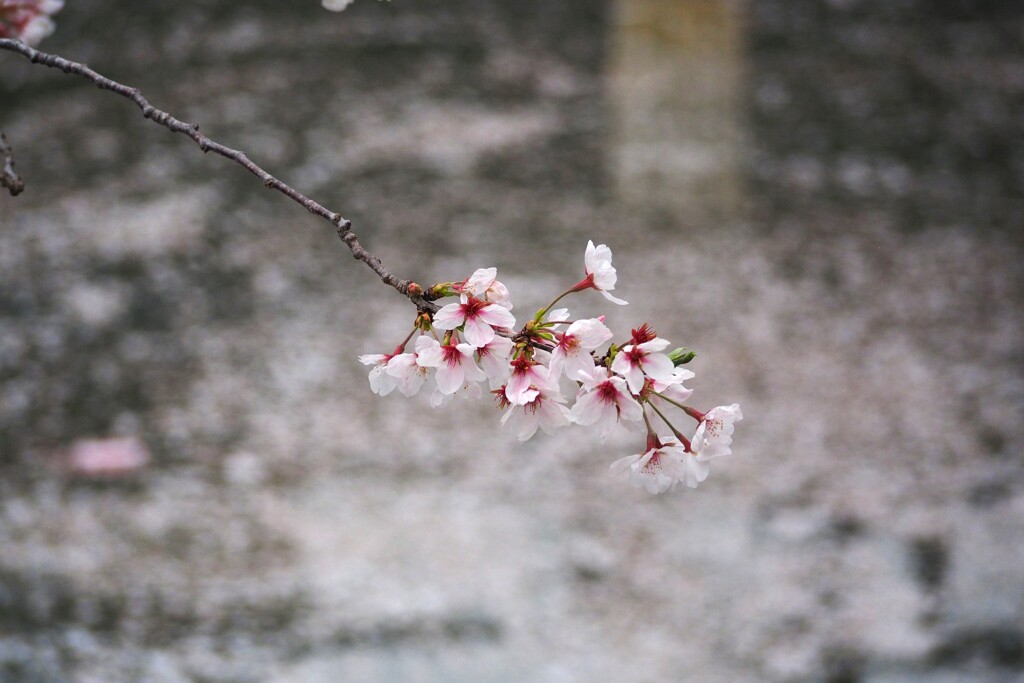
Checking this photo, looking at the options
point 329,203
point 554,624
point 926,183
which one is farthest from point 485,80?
point 554,624

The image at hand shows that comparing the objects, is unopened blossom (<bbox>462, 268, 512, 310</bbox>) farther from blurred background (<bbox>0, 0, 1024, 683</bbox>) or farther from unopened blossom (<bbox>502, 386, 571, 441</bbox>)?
blurred background (<bbox>0, 0, 1024, 683</bbox>)

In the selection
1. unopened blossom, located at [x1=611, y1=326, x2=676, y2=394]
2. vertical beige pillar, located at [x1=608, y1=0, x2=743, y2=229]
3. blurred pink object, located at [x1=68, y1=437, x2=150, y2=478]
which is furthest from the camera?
vertical beige pillar, located at [x1=608, y1=0, x2=743, y2=229]

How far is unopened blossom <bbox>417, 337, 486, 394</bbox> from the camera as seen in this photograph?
805 millimetres

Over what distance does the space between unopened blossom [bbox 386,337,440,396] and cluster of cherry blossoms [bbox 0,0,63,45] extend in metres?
0.66

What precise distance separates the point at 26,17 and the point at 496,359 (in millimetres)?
770

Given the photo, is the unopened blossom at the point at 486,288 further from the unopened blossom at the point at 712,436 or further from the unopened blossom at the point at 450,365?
the unopened blossom at the point at 712,436

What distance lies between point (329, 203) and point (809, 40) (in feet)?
7.52

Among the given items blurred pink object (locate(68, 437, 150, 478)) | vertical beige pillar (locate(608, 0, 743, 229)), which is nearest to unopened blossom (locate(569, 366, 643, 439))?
blurred pink object (locate(68, 437, 150, 478))

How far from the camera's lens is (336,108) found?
3781 mm

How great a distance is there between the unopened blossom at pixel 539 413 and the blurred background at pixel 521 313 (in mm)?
1140

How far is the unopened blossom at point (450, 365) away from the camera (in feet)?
2.64

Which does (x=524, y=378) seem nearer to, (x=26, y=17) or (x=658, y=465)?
(x=658, y=465)

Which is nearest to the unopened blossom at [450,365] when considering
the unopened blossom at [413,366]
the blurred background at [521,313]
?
the unopened blossom at [413,366]

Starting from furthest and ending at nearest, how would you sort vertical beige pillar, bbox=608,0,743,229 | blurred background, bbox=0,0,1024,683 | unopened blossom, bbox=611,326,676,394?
vertical beige pillar, bbox=608,0,743,229 < blurred background, bbox=0,0,1024,683 < unopened blossom, bbox=611,326,676,394
